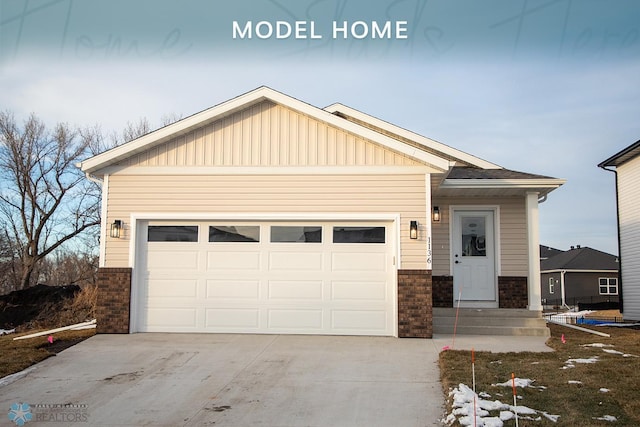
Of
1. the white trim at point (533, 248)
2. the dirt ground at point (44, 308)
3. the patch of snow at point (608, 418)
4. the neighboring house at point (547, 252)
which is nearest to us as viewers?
the patch of snow at point (608, 418)

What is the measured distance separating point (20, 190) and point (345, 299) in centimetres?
2022

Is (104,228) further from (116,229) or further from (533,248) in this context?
(533,248)

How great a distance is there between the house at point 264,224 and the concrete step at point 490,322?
1.18 meters

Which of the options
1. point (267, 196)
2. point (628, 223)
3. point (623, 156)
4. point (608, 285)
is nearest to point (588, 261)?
point (608, 285)

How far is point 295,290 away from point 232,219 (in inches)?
69.2

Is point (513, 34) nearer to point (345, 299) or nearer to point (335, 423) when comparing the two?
point (345, 299)

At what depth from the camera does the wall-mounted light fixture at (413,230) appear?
10.8m

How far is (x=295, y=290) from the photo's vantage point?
1109 cm

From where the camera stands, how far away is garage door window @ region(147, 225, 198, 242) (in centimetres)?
1137

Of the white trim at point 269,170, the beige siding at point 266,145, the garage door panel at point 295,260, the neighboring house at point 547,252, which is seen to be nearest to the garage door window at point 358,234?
the garage door panel at point 295,260

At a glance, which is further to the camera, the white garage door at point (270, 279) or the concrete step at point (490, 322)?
the concrete step at point (490, 322)

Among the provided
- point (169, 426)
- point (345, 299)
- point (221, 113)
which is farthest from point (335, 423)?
point (221, 113)

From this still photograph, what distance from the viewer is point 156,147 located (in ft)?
37.4

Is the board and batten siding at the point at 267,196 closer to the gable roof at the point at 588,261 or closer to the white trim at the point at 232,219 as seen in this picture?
the white trim at the point at 232,219
